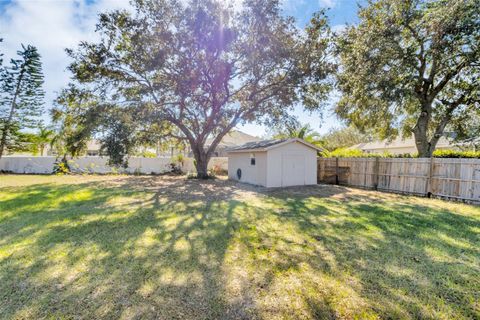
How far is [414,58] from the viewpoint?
10.3m

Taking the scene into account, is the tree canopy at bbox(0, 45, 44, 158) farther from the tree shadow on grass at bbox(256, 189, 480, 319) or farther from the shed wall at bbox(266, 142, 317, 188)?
the tree shadow on grass at bbox(256, 189, 480, 319)

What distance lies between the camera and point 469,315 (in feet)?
8.04

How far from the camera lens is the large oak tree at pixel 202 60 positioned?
11195 mm

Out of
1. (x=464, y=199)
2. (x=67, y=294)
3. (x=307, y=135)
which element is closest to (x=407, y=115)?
(x=307, y=135)

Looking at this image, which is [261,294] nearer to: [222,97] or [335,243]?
[335,243]

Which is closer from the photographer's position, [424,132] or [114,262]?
[114,262]

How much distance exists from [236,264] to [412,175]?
988 cm

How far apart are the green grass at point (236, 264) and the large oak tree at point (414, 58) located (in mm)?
6181

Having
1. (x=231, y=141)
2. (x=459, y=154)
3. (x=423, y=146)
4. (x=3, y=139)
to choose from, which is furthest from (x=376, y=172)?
(x=3, y=139)

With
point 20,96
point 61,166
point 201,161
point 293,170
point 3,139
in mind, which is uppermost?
point 20,96

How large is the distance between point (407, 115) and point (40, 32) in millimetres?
19041

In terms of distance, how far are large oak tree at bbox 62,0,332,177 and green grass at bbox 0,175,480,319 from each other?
25.3 feet

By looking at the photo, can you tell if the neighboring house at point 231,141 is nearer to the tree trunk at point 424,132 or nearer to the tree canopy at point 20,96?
the tree canopy at point 20,96

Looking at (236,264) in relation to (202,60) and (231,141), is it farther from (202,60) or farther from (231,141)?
(231,141)
